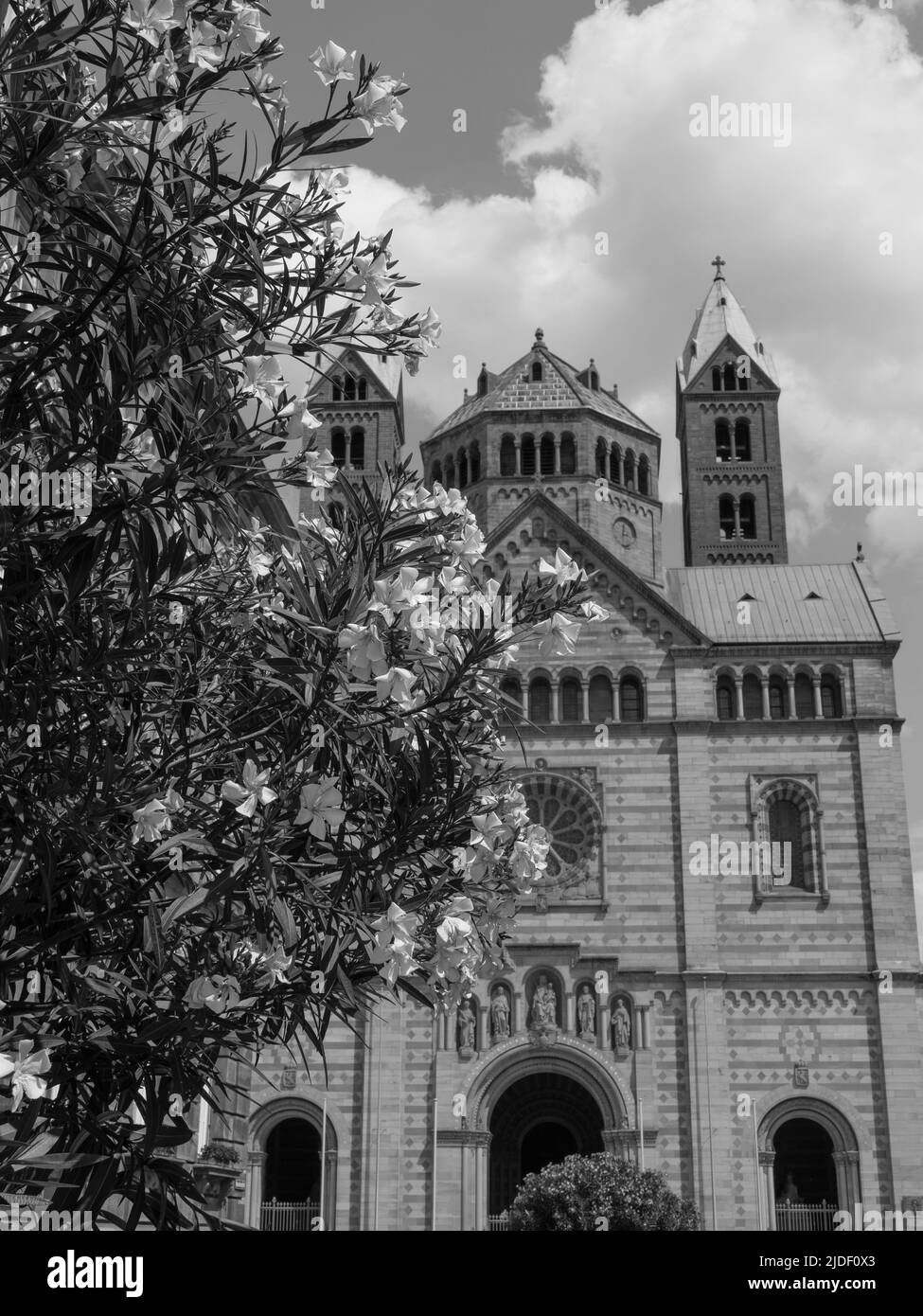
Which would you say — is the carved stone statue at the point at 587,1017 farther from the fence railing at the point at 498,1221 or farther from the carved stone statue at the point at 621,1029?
the fence railing at the point at 498,1221

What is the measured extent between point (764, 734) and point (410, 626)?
120ft

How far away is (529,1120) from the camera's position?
40.3 meters

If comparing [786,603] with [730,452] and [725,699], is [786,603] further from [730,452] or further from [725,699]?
[730,452]

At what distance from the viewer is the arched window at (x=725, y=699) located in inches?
1651

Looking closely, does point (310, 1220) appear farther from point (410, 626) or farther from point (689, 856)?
point (410, 626)

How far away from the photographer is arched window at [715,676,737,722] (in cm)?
4194

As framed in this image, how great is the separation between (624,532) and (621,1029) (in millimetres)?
20187

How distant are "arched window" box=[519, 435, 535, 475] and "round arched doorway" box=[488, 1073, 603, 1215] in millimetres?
22485

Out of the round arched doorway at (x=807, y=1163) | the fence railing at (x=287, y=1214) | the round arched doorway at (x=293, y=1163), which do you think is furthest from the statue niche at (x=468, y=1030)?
the round arched doorway at (x=807, y=1163)

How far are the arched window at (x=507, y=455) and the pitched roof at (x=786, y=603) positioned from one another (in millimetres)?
7549

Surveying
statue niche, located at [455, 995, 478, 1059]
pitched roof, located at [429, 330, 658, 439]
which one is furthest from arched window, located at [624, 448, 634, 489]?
statue niche, located at [455, 995, 478, 1059]

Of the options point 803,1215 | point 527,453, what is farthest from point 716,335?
point 803,1215

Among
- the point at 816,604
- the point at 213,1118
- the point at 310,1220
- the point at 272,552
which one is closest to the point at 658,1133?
the point at 310,1220

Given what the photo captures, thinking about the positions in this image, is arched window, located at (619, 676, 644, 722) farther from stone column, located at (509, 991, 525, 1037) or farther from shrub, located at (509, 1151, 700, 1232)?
shrub, located at (509, 1151, 700, 1232)
